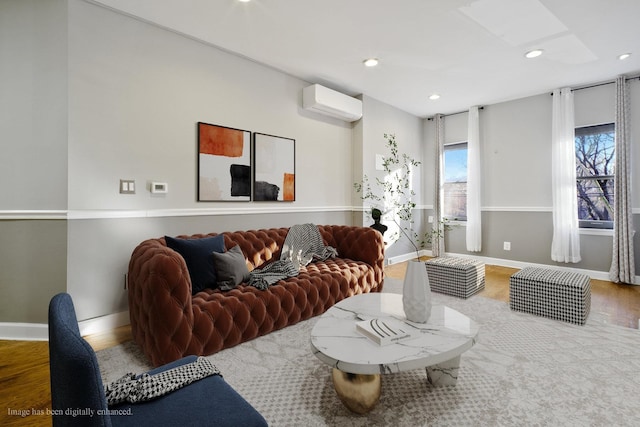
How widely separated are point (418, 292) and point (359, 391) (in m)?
0.61

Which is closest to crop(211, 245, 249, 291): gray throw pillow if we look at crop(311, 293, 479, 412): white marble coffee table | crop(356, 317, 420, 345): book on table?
crop(311, 293, 479, 412): white marble coffee table

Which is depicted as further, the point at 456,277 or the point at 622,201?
→ the point at 622,201

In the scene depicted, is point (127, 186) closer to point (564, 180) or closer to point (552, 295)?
point (552, 295)

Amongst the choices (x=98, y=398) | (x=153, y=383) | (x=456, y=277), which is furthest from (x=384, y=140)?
(x=98, y=398)

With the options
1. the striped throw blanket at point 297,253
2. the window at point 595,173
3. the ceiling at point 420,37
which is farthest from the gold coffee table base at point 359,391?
the window at point 595,173

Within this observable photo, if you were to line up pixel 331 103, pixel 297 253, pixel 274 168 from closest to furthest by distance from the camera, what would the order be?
pixel 297 253 → pixel 274 168 → pixel 331 103

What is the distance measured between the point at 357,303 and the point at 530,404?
1.06 m

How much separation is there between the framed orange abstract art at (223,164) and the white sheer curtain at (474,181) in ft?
12.8

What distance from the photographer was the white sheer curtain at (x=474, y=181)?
17.8ft

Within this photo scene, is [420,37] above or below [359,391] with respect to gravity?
above

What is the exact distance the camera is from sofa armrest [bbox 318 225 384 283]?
11.7 ft

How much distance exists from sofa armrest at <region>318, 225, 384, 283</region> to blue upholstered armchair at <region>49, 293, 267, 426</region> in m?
2.51

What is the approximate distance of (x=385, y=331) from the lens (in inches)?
63.9

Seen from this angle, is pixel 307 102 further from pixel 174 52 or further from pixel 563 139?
pixel 563 139
